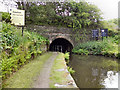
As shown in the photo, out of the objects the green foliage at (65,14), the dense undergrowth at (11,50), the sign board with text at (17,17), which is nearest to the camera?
the dense undergrowth at (11,50)

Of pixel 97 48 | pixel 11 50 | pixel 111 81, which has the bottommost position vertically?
pixel 111 81

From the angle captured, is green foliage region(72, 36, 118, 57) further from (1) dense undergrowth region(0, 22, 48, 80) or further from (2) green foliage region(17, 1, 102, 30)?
(1) dense undergrowth region(0, 22, 48, 80)

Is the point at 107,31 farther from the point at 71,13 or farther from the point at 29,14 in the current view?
the point at 29,14

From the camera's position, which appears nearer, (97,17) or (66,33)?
(66,33)

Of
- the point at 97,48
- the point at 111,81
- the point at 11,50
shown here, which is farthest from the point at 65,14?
the point at 11,50

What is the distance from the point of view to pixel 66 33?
13992 millimetres

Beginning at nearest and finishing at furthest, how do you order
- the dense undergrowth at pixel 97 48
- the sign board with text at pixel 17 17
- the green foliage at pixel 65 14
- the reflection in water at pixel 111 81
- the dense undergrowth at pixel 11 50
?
the dense undergrowth at pixel 11 50 < the reflection in water at pixel 111 81 < the sign board with text at pixel 17 17 < the dense undergrowth at pixel 97 48 < the green foliage at pixel 65 14

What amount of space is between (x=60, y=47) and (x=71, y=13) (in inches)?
263

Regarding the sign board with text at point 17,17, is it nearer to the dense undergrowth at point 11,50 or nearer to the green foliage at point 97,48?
the dense undergrowth at point 11,50

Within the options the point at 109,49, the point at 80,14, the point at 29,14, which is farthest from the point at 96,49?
the point at 29,14

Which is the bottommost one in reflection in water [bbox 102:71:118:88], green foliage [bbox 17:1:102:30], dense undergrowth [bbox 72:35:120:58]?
reflection in water [bbox 102:71:118:88]

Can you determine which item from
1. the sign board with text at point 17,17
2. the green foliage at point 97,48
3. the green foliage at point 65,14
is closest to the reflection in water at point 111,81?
the sign board with text at point 17,17

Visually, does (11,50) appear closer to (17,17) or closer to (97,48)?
(17,17)

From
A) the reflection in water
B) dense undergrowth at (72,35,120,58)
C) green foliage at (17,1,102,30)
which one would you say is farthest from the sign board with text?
dense undergrowth at (72,35,120,58)
